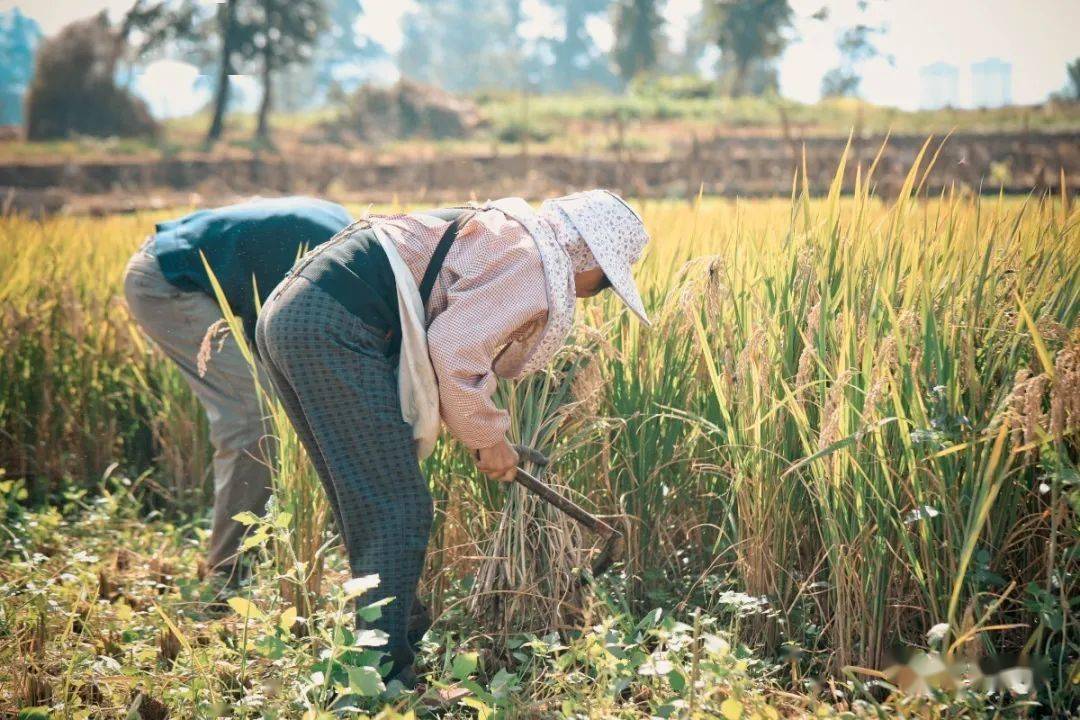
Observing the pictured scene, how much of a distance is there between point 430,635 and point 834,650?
0.95 metres

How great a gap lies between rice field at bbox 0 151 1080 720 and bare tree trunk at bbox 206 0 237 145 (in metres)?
25.2

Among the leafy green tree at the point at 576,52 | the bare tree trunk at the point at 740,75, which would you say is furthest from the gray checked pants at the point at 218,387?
the leafy green tree at the point at 576,52

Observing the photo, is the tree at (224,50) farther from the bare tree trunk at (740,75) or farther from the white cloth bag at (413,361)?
the white cloth bag at (413,361)

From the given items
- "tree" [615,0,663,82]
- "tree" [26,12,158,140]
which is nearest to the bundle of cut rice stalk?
"tree" [26,12,158,140]

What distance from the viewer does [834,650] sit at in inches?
87.6

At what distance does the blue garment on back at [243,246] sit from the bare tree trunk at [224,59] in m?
24.9

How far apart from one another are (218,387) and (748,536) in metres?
1.67

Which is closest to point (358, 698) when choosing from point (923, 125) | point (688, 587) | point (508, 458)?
point (508, 458)

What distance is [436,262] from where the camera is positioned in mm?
2152

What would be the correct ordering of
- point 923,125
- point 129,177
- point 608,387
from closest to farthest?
1. point 608,387
2. point 129,177
3. point 923,125

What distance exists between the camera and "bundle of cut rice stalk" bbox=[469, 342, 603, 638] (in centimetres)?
254

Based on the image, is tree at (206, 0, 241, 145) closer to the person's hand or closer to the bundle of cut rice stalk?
the bundle of cut rice stalk

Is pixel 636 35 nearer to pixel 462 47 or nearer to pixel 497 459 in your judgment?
pixel 462 47

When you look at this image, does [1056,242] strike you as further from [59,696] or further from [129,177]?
[129,177]
